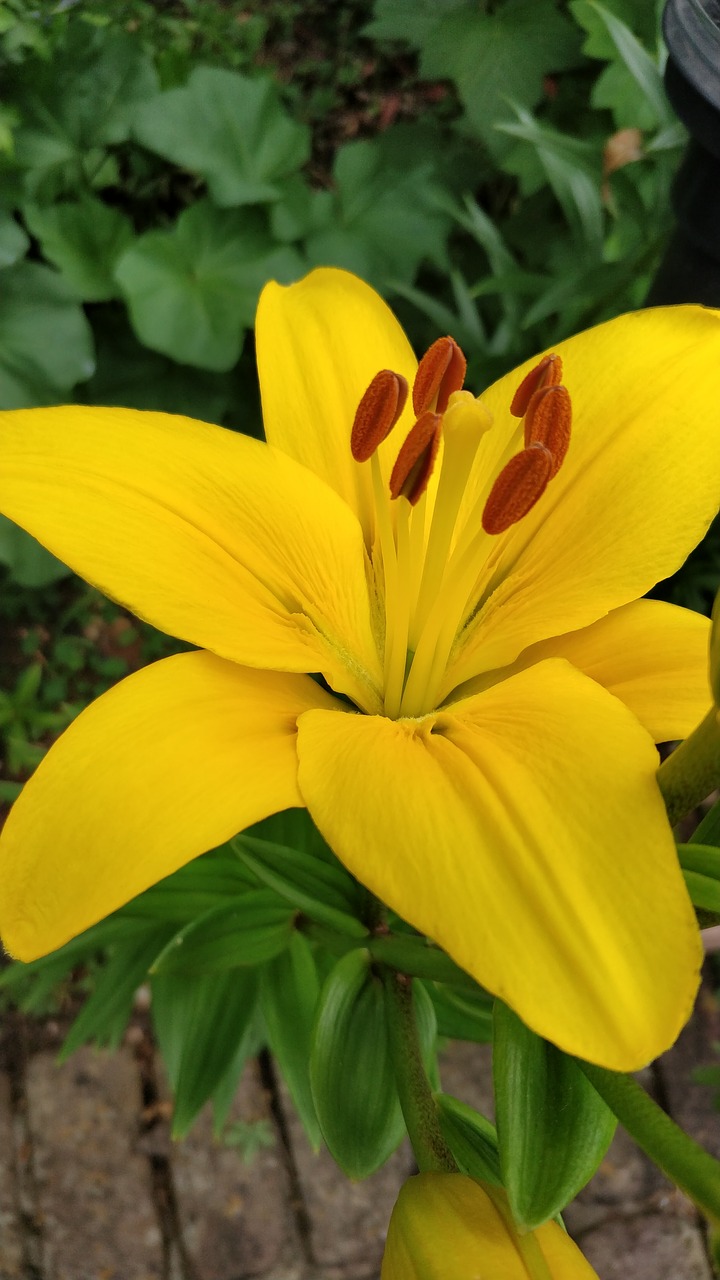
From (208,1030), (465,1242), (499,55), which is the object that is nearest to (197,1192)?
(208,1030)

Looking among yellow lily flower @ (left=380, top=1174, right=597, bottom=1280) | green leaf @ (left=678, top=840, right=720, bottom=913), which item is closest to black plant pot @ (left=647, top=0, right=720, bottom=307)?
green leaf @ (left=678, top=840, right=720, bottom=913)

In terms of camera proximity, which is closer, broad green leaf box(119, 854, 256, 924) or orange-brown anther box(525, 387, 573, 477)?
orange-brown anther box(525, 387, 573, 477)

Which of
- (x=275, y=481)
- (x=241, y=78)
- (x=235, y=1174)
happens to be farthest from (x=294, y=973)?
(x=241, y=78)

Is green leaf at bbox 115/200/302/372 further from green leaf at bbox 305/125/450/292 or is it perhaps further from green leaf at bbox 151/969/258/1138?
green leaf at bbox 151/969/258/1138

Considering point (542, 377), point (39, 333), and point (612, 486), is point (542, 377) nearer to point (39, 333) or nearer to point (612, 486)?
point (612, 486)

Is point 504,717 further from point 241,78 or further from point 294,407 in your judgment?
point 241,78

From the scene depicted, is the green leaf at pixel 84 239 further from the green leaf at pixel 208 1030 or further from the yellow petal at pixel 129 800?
the yellow petal at pixel 129 800
